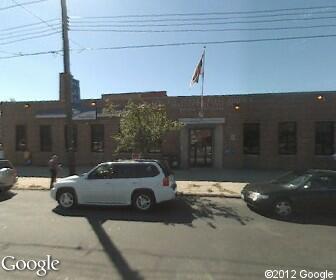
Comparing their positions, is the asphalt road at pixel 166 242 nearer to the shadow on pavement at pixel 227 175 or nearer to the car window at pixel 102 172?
the car window at pixel 102 172

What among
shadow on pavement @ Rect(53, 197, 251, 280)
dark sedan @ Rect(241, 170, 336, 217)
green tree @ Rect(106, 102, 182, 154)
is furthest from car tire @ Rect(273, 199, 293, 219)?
green tree @ Rect(106, 102, 182, 154)

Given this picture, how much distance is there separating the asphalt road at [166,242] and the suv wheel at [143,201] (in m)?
0.30

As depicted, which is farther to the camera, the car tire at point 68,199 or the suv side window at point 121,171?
the car tire at point 68,199

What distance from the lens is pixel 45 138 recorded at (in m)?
25.9

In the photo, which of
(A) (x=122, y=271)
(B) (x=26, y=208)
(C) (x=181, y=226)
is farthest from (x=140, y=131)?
(A) (x=122, y=271)

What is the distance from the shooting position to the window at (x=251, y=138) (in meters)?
22.7

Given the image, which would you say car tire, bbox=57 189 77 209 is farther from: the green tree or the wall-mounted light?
the wall-mounted light

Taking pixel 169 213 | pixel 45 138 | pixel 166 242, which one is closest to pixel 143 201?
pixel 169 213

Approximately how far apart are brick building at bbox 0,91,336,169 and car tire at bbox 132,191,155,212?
11.1 meters

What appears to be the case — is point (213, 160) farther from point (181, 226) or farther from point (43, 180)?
point (181, 226)

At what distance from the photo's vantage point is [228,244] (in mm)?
8141

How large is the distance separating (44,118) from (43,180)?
7503mm

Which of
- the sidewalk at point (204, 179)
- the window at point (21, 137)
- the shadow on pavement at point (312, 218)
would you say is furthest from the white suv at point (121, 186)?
the window at point (21, 137)

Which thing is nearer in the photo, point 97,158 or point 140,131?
point 140,131
